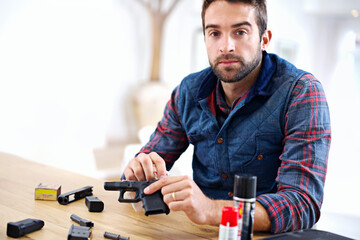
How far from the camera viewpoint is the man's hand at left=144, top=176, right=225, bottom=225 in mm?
1198

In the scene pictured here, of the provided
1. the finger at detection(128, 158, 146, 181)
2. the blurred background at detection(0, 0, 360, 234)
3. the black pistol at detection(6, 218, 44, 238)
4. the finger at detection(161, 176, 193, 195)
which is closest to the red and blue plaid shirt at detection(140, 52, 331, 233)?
the finger at detection(161, 176, 193, 195)

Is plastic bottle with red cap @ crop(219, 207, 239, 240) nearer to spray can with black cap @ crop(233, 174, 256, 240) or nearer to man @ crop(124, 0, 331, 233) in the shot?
spray can with black cap @ crop(233, 174, 256, 240)

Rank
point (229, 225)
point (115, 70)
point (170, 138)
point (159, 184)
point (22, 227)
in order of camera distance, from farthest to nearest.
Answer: point (115, 70), point (170, 138), point (159, 184), point (22, 227), point (229, 225)

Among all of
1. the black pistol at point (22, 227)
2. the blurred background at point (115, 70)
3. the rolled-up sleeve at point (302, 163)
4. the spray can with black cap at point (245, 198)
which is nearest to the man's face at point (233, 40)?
the rolled-up sleeve at point (302, 163)

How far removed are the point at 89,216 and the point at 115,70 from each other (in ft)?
10.0

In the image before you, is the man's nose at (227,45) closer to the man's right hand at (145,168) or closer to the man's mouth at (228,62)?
the man's mouth at (228,62)

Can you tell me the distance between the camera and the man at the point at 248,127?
4.40 feet

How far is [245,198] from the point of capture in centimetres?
105

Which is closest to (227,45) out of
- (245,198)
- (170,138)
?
(170,138)

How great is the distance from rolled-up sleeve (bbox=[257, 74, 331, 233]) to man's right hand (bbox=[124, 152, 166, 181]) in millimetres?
347

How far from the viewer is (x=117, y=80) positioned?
14.2 feet

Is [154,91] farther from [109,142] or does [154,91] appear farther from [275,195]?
[275,195]

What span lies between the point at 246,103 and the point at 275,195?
430 mm

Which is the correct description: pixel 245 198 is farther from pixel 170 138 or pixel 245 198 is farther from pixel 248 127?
pixel 170 138
